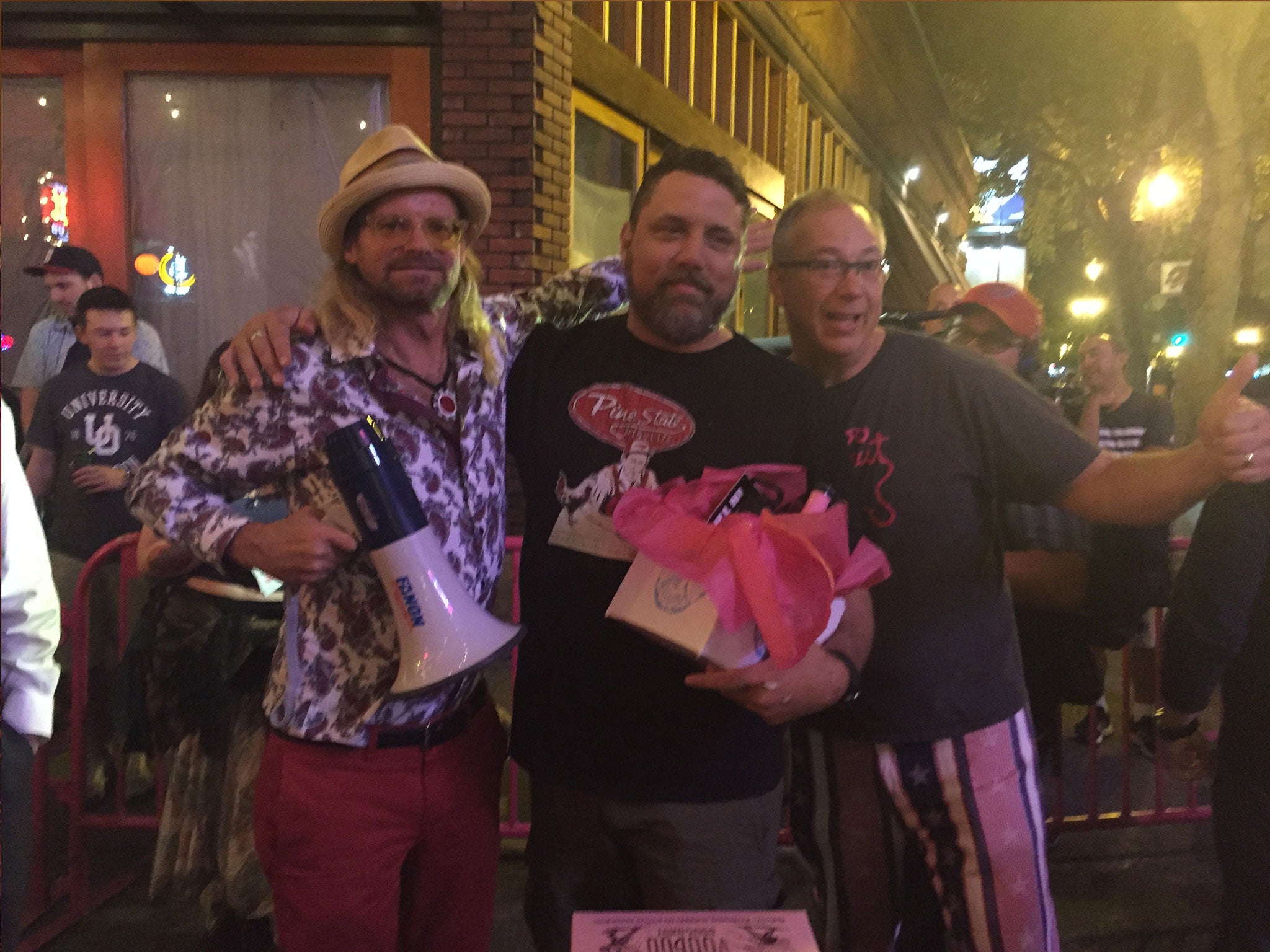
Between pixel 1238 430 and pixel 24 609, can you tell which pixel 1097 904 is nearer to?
pixel 1238 430

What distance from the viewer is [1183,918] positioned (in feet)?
8.76

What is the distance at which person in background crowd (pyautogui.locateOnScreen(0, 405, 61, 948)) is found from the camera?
1223 millimetres

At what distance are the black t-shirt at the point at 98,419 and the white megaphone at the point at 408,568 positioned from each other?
807 mm

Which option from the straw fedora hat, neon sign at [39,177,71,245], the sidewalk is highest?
neon sign at [39,177,71,245]

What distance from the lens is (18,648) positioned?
1.28m

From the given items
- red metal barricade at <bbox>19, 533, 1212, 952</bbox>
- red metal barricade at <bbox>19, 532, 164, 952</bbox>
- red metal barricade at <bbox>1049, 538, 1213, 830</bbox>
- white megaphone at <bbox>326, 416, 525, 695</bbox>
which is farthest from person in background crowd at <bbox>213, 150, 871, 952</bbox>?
red metal barricade at <bbox>1049, 538, 1213, 830</bbox>

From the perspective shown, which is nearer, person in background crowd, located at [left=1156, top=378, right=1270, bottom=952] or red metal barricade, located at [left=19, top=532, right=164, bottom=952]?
person in background crowd, located at [left=1156, top=378, right=1270, bottom=952]

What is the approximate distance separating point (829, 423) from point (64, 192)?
2597 millimetres

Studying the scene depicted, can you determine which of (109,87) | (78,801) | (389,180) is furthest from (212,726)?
(109,87)

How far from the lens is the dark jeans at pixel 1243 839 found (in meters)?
1.68

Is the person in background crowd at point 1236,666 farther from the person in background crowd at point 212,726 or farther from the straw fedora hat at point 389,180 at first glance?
the person in background crowd at point 212,726

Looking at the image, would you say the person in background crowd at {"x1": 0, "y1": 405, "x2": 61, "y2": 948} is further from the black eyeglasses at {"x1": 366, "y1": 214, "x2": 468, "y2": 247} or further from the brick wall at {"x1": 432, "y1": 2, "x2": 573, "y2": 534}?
the brick wall at {"x1": 432, "y1": 2, "x2": 573, "y2": 534}

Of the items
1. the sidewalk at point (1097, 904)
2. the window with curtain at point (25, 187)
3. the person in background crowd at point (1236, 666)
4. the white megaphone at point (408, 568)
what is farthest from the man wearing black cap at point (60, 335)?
the person in background crowd at point (1236, 666)

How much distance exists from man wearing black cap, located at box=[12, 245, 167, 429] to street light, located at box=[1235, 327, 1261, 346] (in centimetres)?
229
